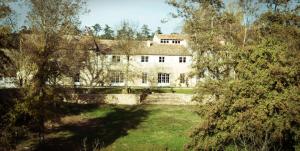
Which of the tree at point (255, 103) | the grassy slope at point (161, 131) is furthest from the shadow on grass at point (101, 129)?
the tree at point (255, 103)

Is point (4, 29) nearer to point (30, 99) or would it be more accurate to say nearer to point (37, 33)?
point (30, 99)

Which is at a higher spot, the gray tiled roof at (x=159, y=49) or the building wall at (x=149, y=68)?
the gray tiled roof at (x=159, y=49)

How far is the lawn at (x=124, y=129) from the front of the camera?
100.0 feet

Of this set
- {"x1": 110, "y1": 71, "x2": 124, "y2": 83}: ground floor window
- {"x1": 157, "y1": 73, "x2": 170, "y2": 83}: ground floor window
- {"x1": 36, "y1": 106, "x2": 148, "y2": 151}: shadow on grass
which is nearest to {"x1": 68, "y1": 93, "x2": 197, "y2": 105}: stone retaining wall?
{"x1": 36, "y1": 106, "x2": 148, "y2": 151}: shadow on grass

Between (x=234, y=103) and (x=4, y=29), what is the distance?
14.9 metres

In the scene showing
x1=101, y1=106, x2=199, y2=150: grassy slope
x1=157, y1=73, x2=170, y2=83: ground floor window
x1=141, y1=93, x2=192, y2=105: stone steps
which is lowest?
x1=101, y1=106, x2=199, y2=150: grassy slope

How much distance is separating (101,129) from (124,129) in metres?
2.21

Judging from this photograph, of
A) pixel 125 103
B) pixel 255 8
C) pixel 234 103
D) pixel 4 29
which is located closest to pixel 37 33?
pixel 125 103

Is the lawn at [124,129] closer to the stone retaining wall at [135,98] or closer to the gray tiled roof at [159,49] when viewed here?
the stone retaining wall at [135,98]

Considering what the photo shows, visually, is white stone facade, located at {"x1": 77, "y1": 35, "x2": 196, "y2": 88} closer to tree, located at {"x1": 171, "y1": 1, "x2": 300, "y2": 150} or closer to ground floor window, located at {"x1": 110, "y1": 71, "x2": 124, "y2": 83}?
ground floor window, located at {"x1": 110, "y1": 71, "x2": 124, "y2": 83}

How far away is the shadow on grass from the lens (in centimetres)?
3071

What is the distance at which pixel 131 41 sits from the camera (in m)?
56.2

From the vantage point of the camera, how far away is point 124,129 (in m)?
35.8

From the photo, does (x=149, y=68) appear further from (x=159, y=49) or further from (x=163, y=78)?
(x=159, y=49)
